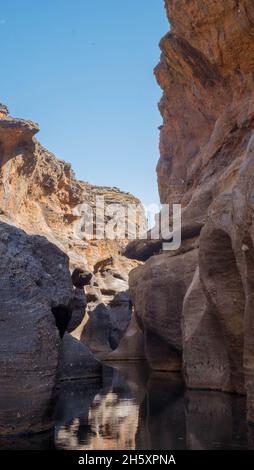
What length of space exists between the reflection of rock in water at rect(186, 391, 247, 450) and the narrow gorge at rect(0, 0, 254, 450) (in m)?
0.06

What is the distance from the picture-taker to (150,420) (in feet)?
27.2

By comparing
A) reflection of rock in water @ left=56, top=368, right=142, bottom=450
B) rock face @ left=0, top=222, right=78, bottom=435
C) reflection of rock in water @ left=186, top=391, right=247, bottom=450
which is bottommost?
reflection of rock in water @ left=56, top=368, right=142, bottom=450

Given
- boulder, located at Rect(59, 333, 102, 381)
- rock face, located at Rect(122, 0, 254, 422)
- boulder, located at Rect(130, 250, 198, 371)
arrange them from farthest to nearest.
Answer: boulder, located at Rect(130, 250, 198, 371), boulder, located at Rect(59, 333, 102, 381), rock face, located at Rect(122, 0, 254, 422)

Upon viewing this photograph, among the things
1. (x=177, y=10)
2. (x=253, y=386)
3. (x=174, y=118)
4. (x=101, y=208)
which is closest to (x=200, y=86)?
(x=177, y=10)

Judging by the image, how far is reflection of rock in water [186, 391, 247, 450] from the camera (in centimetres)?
646

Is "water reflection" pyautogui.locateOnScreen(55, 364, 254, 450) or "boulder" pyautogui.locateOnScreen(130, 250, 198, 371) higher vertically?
"boulder" pyautogui.locateOnScreen(130, 250, 198, 371)

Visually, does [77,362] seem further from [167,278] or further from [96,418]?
[96,418]

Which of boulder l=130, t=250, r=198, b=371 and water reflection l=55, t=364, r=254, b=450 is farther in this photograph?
boulder l=130, t=250, r=198, b=371

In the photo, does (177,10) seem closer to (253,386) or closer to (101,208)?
(253,386)

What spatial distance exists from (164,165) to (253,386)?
2118cm

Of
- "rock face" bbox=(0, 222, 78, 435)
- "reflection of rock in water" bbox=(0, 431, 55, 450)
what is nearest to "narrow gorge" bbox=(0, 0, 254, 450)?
"rock face" bbox=(0, 222, 78, 435)

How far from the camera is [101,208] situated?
45281mm

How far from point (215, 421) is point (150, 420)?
0.99m

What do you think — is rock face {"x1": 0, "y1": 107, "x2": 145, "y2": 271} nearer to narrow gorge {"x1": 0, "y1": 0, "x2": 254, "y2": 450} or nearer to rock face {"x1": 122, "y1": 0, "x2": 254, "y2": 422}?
narrow gorge {"x1": 0, "y1": 0, "x2": 254, "y2": 450}
